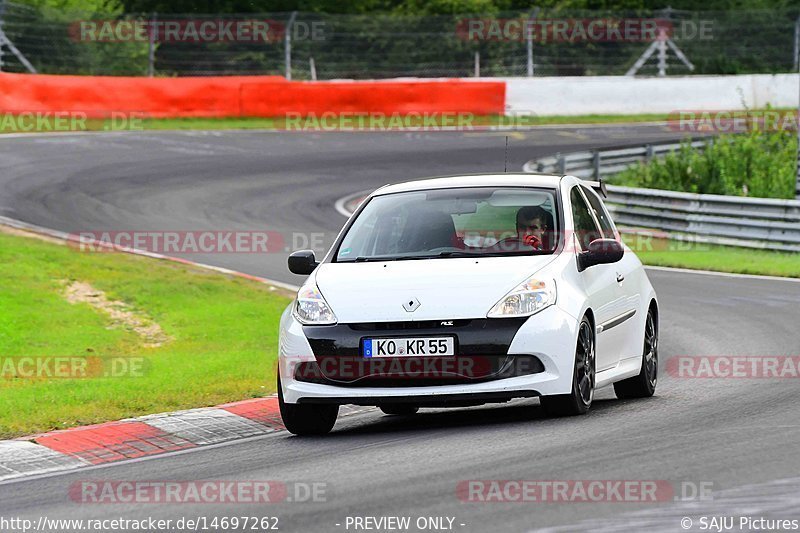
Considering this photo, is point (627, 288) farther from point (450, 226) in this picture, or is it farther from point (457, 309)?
point (457, 309)

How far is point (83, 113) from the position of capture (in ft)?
114

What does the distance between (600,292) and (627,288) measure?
75cm

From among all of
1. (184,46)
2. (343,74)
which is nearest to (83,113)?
(184,46)

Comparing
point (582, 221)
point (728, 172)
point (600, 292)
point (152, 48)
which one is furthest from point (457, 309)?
point (152, 48)

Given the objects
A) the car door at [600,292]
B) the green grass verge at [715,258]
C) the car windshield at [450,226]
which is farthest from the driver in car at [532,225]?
the green grass verge at [715,258]

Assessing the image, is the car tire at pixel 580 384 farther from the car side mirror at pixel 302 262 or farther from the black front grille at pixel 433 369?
the car side mirror at pixel 302 262

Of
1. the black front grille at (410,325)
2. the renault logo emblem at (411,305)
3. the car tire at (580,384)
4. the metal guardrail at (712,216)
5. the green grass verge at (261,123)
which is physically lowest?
the metal guardrail at (712,216)

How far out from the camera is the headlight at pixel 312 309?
923 centimetres

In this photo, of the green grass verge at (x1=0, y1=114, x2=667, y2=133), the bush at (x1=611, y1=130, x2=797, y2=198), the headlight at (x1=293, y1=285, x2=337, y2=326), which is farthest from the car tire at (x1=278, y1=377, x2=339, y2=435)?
the green grass verge at (x1=0, y1=114, x2=667, y2=133)

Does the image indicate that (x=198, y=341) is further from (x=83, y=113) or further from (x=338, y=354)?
(x=83, y=113)

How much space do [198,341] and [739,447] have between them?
24.9 ft

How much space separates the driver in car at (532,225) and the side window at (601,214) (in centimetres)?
91

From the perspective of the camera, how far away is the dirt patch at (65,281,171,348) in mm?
15156

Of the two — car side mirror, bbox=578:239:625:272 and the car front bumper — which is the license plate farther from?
car side mirror, bbox=578:239:625:272
